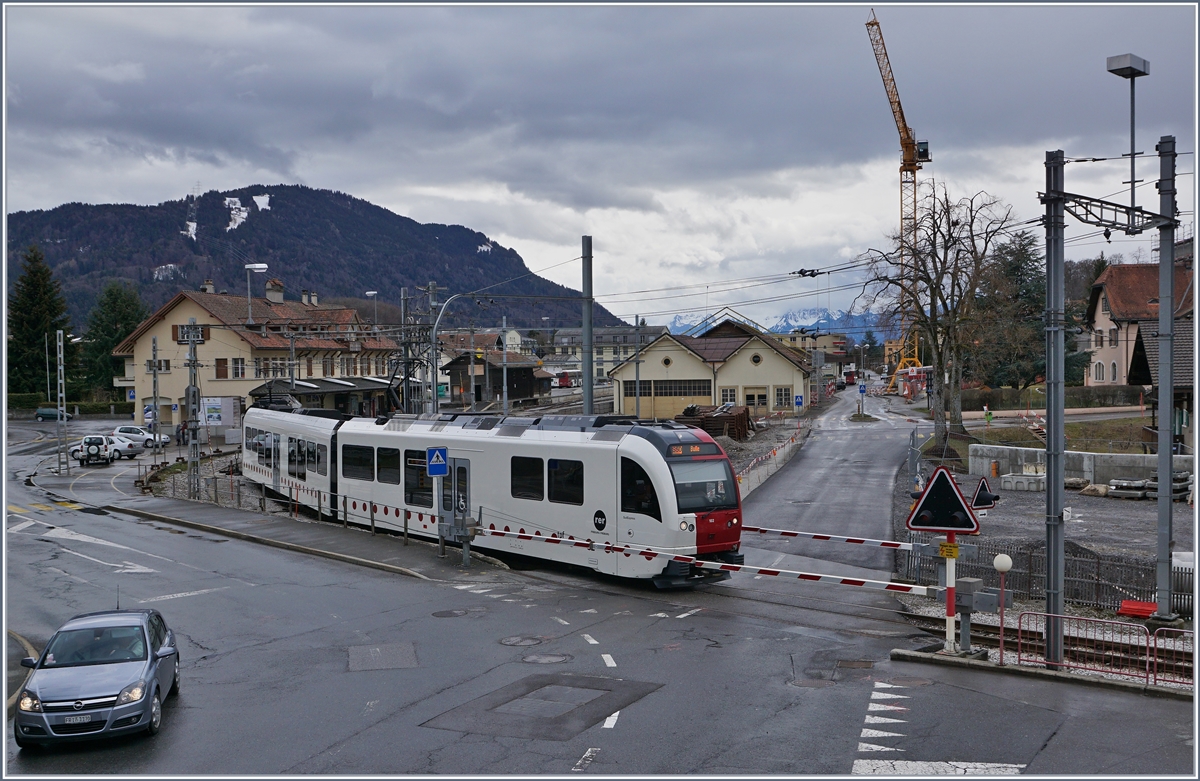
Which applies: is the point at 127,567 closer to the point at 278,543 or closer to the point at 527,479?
the point at 278,543

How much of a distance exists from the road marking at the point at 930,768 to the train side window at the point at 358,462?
1977 cm

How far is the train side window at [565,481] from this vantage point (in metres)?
20.1

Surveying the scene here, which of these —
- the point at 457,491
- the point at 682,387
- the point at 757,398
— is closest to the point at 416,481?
the point at 457,491

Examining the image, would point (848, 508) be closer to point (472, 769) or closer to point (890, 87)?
point (472, 769)

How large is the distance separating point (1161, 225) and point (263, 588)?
57.5 ft

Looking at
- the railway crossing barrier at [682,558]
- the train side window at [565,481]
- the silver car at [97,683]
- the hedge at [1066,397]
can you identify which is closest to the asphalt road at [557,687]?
the silver car at [97,683]

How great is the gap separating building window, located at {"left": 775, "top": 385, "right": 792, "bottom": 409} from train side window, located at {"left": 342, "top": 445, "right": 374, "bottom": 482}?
173ft

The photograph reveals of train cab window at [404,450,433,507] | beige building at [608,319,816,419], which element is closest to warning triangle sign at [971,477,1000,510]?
train cab window at [404,450,433,507]

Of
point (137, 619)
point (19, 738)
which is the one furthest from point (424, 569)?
point (19, 738)

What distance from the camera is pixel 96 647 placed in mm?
11812

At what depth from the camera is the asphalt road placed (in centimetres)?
998

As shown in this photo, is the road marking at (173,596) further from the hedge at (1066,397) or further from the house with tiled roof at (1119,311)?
the house with tiled roof at (1119,311)

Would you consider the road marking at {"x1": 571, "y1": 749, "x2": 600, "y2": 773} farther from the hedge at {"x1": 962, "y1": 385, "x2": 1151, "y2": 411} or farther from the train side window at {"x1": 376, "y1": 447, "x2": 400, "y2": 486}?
the hedge at {"x1": 962, "y1": 385, "x2": 1151, "y2": 411}

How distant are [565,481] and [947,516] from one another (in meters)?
8.71
